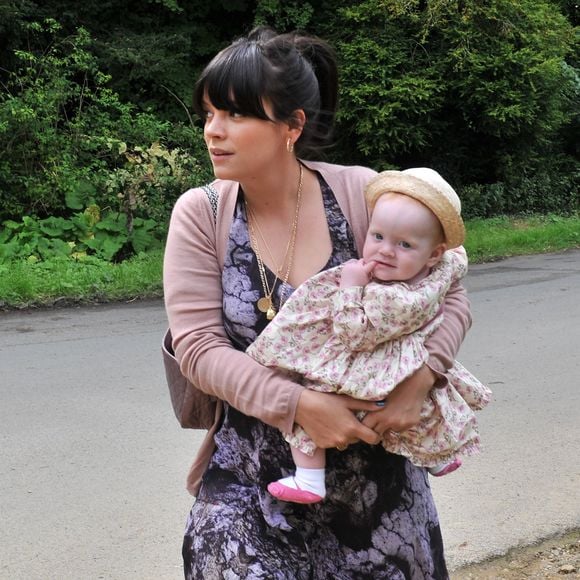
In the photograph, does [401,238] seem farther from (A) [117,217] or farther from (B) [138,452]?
(A) [117,217]

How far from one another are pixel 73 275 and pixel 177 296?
7.72 m

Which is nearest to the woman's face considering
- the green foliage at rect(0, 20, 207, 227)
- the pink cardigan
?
the pink cardigan

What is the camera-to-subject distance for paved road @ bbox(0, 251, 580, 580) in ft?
12.3

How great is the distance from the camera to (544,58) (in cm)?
1542

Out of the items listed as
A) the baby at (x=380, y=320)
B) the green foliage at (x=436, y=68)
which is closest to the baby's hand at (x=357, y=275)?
the baby at (x=380, y=320)

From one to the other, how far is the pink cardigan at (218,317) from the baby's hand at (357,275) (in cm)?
16

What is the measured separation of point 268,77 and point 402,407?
29.5 inches

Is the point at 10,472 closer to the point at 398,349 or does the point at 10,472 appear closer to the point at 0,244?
the point at 398,349

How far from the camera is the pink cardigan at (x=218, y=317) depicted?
1.80 metres

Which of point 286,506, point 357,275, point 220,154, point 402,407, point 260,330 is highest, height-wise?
point 220,154

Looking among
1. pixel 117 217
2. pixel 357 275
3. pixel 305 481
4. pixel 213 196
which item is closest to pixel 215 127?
pixel 213 196

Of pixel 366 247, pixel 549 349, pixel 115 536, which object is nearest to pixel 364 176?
pixel 366 247

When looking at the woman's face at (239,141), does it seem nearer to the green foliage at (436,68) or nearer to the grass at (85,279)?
the grass at (85,279)

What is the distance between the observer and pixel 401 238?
1805mm
